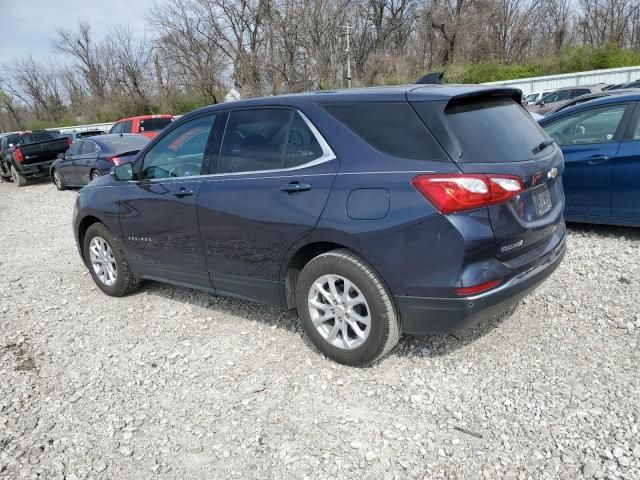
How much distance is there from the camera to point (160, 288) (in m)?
5.26

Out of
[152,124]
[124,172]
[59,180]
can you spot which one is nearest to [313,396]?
[124,172]

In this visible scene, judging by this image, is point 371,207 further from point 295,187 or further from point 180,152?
point 180,152

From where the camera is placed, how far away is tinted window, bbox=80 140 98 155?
41.9 ft

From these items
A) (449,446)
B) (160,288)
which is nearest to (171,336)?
(160,288)

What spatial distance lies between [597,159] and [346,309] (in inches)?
149

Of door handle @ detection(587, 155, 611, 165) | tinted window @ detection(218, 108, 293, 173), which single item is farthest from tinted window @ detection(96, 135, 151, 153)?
door handle @ detection(587, 155, 611, 165)

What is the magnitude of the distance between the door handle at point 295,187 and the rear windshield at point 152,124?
14148mm

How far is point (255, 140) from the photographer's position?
3688 mm

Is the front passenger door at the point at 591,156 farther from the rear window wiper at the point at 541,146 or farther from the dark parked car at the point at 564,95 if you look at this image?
the dark parked car at the point at 564,95

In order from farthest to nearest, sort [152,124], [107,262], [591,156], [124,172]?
[152,124] < [591,156] < [107,262] < [124,172]

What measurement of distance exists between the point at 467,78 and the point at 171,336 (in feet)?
114

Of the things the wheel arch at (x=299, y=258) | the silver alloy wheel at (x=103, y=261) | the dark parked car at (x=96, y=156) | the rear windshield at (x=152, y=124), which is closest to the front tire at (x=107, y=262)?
the silver alloy wheel at (x=103, y=261)

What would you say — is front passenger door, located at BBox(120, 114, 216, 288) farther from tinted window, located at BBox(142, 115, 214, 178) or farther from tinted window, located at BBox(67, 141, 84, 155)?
tinted window, located at BBox(67, 141, 84, 155)

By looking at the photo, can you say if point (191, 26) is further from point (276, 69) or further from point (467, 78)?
point (467, 78)
